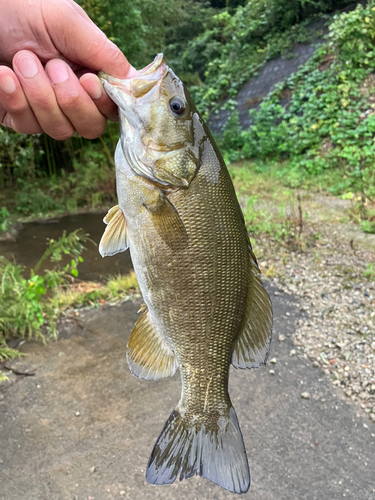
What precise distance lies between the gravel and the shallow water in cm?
248

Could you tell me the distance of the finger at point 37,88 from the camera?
1.56 m

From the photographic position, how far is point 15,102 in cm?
162

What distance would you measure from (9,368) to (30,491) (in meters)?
1.34

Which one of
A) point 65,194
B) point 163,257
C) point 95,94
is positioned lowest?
point 65,194

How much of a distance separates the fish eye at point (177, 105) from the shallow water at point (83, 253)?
4.90 m

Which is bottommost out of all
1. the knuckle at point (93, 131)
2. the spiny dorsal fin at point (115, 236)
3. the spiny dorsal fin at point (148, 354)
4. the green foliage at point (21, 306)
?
the green foliage at point (21, 306)

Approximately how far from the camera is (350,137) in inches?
356

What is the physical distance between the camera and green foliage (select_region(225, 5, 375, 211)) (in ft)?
28.3

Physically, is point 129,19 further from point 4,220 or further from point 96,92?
point 96,92

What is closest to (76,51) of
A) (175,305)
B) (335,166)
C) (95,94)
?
(95,94)

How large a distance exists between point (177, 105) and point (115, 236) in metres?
0.58

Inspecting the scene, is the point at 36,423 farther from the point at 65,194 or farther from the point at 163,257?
the point at 65,194

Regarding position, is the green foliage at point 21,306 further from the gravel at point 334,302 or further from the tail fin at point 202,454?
the tail fin at point 202,454

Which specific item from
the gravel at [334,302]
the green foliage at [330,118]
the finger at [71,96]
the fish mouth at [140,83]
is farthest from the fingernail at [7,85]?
the green foliage at [330,118]
